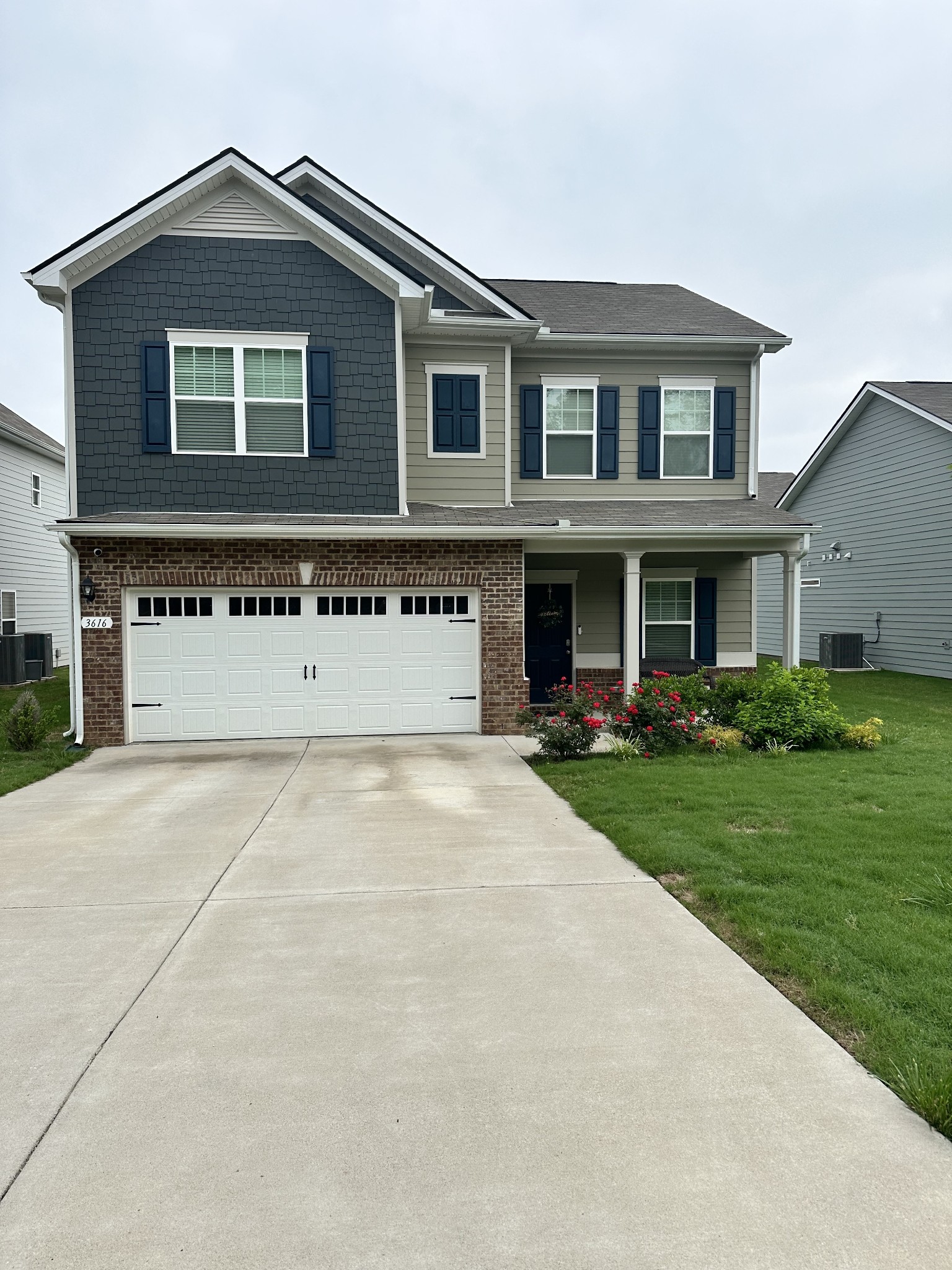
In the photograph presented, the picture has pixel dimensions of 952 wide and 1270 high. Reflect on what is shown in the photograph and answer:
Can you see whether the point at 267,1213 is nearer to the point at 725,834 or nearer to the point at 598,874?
the point at 598,874

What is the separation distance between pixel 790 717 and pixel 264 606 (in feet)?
24.1

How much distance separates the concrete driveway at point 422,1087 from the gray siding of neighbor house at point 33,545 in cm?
1730

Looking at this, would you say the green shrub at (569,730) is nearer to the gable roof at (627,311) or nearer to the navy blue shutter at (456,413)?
the navy blue shutter at (456,413)

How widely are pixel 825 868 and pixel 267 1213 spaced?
424 centimetres

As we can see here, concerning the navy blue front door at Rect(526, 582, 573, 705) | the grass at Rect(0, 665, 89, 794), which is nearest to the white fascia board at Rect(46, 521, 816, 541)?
the navy blue front door at Rect(526, 582, 573, 705)

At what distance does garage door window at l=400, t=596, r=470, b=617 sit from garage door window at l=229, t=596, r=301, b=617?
1.55 meters

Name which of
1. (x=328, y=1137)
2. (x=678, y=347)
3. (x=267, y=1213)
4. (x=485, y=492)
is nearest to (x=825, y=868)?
(x=328, y=1137)

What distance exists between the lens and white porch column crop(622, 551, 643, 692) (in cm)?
1286

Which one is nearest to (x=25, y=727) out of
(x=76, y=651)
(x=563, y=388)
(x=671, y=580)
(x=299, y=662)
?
(x=76, y=651)

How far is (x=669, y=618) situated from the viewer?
15.0 metres

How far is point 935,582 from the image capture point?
18078 millimetres

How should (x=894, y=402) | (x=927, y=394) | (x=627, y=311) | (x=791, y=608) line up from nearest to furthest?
(x=791, y=608) → (x=627, y=311) → (x=894, y=402) → (x=927, y=394)

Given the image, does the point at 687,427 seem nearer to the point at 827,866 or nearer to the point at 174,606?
the point at 174,606

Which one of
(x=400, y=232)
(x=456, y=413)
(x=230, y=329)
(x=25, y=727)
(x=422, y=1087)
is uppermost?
(x=400, y=232)
